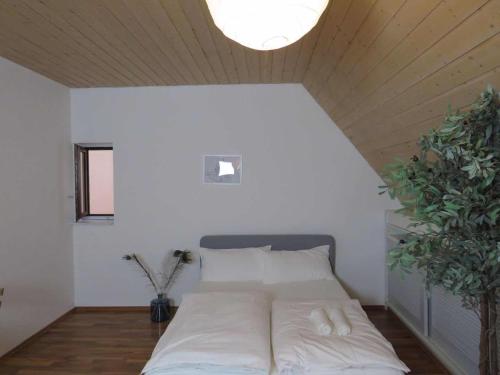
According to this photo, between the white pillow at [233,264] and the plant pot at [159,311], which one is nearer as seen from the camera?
the white pillow at [233,264]

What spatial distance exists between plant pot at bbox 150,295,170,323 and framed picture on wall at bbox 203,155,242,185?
1.33 metres

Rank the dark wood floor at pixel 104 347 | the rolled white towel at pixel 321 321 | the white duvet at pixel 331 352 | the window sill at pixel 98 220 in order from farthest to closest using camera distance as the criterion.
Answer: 1. the window sill at pixel 98 220
2. the dark wood floor at pixel 104 347
3. the rolled white towel at pixel 321 321
4. the white duvet at pixel 331 352

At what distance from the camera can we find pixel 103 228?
3131 mm

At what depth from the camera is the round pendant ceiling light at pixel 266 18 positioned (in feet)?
2.91

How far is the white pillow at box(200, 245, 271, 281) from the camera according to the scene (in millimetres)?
2676

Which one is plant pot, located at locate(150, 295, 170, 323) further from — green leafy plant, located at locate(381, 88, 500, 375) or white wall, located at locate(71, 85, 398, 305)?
green leafy plant, located at locate(381, 88, 500, 375)

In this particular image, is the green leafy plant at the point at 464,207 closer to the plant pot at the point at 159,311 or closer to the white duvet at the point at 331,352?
the white duvet at the point at 331,352

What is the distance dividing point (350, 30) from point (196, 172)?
2037 millimetres

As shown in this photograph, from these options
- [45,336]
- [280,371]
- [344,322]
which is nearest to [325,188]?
[344,322]

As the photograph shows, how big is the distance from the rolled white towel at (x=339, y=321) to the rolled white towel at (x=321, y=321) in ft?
0.10

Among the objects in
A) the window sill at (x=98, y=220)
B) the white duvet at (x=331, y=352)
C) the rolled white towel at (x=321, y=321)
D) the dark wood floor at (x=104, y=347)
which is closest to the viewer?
the white duvet at (x=331, y=352)

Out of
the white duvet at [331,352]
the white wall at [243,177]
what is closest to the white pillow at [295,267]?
the white wall at [243,177]

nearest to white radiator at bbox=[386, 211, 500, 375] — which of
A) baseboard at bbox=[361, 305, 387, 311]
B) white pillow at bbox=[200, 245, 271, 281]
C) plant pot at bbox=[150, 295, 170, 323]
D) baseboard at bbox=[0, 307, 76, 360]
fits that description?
baseboard at bbox=[361, 305, 387, 311]

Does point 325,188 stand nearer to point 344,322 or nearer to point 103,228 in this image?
point 344,322
